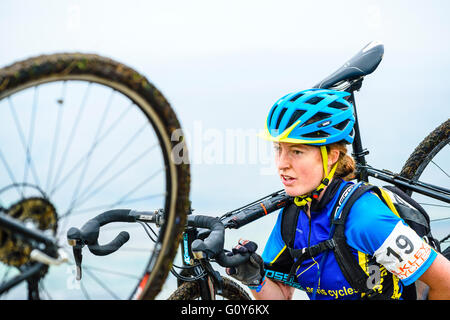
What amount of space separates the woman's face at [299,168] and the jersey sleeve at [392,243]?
10.7 inches

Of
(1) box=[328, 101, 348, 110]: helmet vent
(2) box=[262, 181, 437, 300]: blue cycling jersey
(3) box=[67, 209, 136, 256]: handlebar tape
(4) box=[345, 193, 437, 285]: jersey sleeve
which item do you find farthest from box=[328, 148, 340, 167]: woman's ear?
(3) box=[67, 209, 136, 256]: handlebar tape

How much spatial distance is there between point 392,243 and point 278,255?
2.00ft

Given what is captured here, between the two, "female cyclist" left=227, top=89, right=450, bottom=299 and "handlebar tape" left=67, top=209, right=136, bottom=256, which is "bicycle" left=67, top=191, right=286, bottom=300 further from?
"female cyclist" left=227, top=89, right=450, bottom=299

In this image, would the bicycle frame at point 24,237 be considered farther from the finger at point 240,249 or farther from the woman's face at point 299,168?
the woman's face at point 299,168

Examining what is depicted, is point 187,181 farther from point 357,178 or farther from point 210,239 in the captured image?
point 357,178

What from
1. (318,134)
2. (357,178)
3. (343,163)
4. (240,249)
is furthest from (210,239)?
(357,178)

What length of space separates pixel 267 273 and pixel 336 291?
0.39 meters

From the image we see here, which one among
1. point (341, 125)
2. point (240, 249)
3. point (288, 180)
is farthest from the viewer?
point (341, 125)

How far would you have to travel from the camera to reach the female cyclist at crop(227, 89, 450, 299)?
1.95 m

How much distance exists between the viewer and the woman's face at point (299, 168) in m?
2.16

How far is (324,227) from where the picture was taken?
2.22 metres
